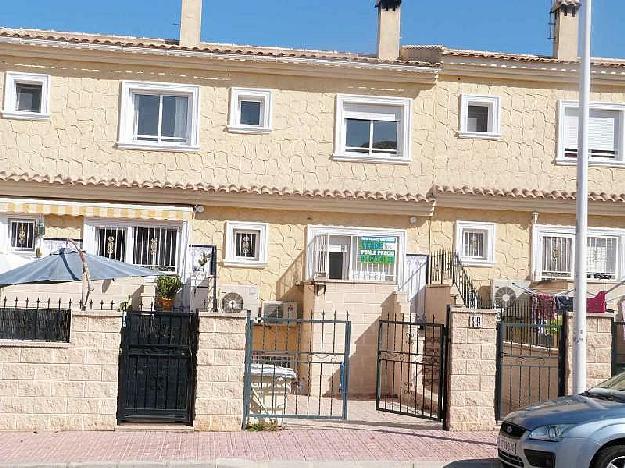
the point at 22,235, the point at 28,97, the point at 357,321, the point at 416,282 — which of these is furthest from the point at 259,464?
the point at 28,97

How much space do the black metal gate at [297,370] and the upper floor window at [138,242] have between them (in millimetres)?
2840

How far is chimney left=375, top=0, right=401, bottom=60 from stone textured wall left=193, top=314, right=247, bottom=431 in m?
11.0

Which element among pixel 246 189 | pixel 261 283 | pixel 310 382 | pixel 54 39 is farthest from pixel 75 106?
pixel 310 382

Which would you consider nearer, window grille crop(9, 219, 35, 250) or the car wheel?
the car wheel

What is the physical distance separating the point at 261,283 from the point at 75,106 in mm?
6385

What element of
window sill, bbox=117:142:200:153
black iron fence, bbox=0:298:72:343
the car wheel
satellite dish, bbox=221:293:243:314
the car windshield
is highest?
window sill, bbox=117:142:200:153

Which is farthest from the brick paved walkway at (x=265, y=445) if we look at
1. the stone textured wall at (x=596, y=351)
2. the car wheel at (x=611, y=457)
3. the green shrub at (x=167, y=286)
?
the green shrub at (x=167, y=286)

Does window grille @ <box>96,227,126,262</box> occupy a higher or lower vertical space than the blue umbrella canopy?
higher

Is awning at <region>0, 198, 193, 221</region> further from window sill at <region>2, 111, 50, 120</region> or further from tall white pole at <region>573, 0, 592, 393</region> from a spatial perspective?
tall white pole at <region>573, 0, 592, 393</region>

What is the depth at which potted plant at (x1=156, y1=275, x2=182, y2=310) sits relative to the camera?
18828 mm

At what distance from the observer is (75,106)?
789 inches

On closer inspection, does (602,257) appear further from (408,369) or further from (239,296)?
(239,296)

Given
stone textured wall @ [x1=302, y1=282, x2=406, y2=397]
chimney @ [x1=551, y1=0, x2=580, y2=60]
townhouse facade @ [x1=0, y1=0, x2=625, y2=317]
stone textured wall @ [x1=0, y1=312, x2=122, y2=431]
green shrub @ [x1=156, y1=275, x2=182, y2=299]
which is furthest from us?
chimney @ [x1=551, y1=0, x2=580, y2=60]

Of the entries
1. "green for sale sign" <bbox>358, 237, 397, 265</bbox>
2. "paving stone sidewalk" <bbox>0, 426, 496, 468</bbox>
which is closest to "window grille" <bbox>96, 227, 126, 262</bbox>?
"green for sale sign" <bbox>358, 237, 397, 265</bbox>
